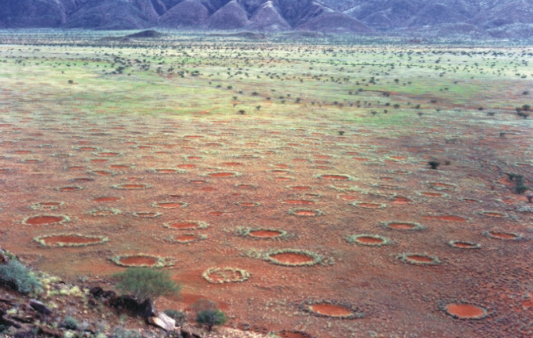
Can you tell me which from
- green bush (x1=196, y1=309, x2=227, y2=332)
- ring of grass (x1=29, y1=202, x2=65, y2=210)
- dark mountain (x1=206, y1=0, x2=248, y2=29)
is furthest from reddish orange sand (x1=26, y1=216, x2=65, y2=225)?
dark mountain (x1=206, y1=0, x2=248, y2=29)

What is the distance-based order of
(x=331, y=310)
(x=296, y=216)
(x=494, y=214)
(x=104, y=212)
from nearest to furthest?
(x=331, y=310), (x=104, y=212), (x=296, y=216), (x=494, y=214)

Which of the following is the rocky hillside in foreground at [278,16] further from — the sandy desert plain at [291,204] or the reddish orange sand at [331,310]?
the reddish orange sand at [331,310]

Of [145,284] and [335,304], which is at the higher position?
[145,284]

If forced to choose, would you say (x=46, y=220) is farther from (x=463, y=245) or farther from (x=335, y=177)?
(x=463, y=245)

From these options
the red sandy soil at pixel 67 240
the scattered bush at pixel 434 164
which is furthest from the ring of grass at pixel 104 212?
the scattered bush at pixel 434 164

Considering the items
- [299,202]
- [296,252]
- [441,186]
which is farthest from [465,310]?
[441,186]
